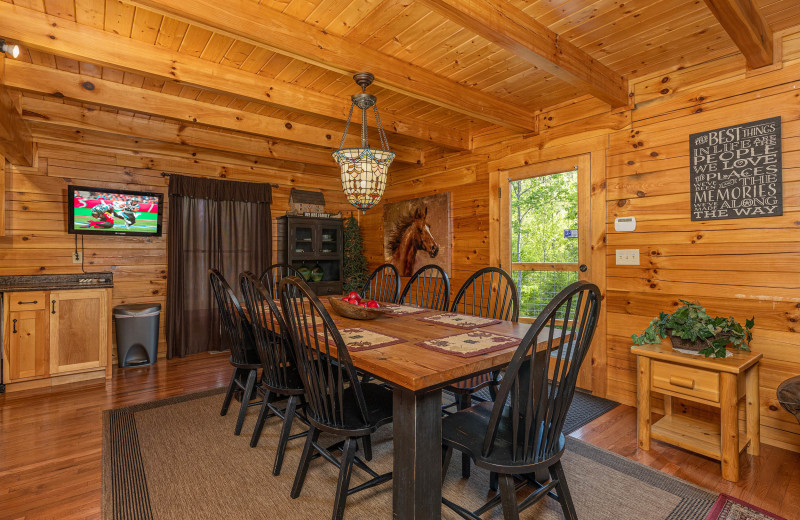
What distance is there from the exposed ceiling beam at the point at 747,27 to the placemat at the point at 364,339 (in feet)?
6.95

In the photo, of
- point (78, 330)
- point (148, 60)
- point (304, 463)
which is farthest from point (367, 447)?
point (78, 330)

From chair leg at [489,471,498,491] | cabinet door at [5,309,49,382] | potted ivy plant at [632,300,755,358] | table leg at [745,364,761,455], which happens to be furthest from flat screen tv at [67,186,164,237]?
table leg at [745,364,761,455]

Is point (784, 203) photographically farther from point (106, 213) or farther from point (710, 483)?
point (106, 213)

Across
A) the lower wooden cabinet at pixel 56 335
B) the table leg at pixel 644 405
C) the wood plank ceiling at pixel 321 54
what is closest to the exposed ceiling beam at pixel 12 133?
the wood plank ceiling at pixel 321 54

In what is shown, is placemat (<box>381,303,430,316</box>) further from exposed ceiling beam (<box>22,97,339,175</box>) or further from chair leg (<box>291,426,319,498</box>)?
exposed ceiling beam (<box>22,97,339,175</box>)

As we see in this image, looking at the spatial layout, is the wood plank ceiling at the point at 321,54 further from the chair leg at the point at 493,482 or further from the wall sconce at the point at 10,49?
the chair leg at the point at 493,482

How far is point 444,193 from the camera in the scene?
4.60 m

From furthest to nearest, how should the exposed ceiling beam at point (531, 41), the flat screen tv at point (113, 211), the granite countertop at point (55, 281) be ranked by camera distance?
1. the flat screen tv at point (113, 211)
2. the granite countertop at point (55, 281)
3. the exposed ceiling beam at point (531, 41)

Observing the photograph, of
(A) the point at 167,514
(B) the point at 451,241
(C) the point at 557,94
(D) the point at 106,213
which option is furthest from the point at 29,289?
(C) the point at 557,94

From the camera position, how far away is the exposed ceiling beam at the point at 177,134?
3.23m

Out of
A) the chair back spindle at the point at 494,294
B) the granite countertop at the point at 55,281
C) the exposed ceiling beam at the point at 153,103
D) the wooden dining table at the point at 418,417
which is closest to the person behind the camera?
the wooden dining table at the point at 418,417

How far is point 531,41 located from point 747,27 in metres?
1.04

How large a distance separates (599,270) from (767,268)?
1004mm

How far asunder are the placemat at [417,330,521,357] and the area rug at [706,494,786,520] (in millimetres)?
1131
